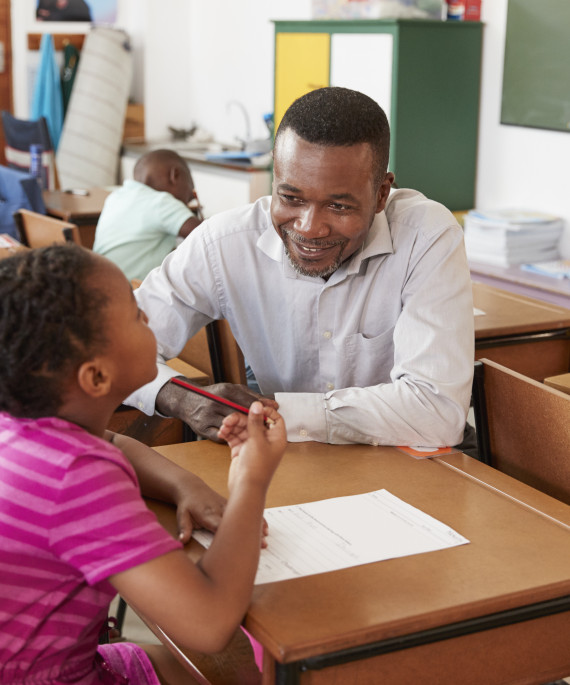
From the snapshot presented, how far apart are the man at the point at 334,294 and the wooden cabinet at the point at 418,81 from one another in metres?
2.36

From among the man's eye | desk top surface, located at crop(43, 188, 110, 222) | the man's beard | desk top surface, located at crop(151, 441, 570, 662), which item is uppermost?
the man's eye

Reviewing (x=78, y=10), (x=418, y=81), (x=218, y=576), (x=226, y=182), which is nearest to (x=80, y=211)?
(x=226, y=182)

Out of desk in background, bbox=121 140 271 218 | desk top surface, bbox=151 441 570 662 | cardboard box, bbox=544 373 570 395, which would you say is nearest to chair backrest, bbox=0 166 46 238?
desk in background, bbox=121 140 271 218

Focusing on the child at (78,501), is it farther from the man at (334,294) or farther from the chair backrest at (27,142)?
the chair backrest at (27,142)

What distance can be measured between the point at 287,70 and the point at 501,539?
3.94 metres

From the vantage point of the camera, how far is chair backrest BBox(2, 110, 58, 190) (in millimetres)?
5332

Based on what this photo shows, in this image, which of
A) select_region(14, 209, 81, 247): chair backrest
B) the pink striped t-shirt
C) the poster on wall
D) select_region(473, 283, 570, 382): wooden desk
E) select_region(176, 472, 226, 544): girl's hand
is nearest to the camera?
the pink striped t-shirt

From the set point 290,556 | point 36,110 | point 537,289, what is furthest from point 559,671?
point 36,110

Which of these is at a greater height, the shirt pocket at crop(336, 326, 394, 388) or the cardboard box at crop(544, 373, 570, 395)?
the shirt pocket at crop(336, 326, 394, 388)

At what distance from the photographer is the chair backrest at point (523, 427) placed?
147cm

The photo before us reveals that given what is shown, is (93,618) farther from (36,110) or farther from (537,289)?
(36,110)

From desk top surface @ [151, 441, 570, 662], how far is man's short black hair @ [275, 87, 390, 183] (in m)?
0.56

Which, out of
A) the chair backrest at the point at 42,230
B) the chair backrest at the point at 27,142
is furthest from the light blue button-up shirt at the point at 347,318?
the chair backrest at the point at 27,142

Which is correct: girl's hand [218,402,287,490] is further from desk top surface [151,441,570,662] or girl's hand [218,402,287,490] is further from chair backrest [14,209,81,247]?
chair backrest [14,209,81,247]
